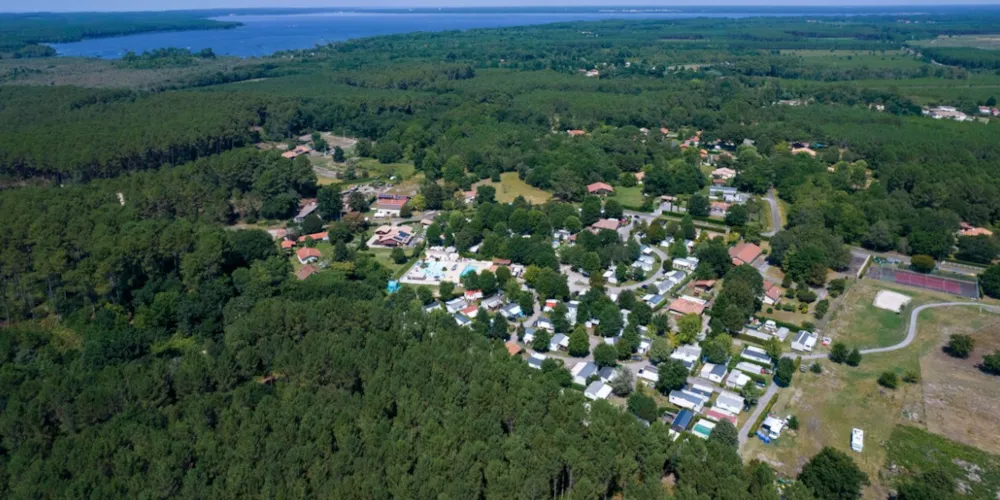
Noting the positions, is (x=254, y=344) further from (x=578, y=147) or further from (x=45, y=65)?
(x=45, y=65)

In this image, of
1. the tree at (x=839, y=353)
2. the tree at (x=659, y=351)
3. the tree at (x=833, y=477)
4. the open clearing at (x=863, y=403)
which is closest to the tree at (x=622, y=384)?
the tree at (x=659, y=351)

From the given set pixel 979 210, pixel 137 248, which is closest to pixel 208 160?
pixel 137 248

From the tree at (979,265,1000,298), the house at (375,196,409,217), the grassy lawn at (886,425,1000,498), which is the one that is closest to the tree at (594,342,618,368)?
the grassy lawn at (886,425,1000,498)

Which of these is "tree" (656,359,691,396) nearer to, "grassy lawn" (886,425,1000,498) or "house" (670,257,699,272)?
"grassy lawn" (886,425,1000,498)

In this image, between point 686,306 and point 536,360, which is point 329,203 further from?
point 686,306

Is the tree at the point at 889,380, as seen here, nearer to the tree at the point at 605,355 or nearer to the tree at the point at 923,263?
the tree at the point at 605,355
